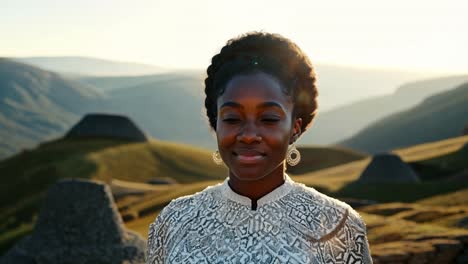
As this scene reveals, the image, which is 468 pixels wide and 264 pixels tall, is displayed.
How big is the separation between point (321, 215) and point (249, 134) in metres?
0.68

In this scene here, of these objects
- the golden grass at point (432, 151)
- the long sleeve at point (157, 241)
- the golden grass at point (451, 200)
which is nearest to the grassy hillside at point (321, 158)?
the golden grass at point (432, 151)

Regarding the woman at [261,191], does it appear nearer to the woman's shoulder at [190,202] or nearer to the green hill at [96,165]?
the woman's shoulder at [190,202]

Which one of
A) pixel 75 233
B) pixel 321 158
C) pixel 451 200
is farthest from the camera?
pixel 321 158

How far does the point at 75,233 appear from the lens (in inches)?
748

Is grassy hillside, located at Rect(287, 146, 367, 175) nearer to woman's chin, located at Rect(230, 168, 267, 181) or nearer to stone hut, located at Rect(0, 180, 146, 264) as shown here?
stone hut, located at Rect(0, 180, 146, 264)

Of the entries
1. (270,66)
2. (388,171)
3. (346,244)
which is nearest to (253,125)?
(270,66)

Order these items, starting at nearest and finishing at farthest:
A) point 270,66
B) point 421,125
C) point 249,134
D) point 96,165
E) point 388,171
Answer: point 249,134 → point 270,66 → point 388,171 → point 96,165 → point 421,125

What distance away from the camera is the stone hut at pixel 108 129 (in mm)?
84150

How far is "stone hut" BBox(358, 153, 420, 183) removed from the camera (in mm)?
43875

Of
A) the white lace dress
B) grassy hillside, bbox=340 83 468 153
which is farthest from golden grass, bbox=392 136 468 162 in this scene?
grassy hillside, bbox=340 83 468 153

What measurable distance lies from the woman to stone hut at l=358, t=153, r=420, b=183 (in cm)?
3988

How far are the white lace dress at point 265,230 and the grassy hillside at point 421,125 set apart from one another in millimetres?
137583

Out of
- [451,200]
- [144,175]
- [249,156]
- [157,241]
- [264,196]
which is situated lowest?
[144,175]

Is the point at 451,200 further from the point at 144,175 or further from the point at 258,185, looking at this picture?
the point at 144,175
